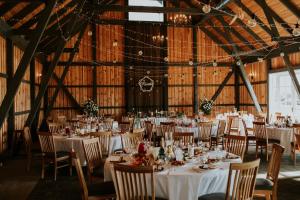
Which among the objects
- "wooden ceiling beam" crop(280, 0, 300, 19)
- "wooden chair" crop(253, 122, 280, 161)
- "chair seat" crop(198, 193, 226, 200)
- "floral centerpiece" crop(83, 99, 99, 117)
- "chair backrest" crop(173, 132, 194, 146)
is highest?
"wooden ceiling beam" crop(280, 0, 300, 19)

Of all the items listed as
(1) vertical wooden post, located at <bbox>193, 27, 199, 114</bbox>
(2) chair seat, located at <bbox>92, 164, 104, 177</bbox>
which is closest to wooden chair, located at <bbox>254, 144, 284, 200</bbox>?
(2) chair seat, located at <bbox>92, 164, 104, 177</bbox>

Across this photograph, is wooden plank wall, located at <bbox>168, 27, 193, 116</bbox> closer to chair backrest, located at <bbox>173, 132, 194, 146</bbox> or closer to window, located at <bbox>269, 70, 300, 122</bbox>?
window, located at <bbox>269, 70, 300, 122</bbox>

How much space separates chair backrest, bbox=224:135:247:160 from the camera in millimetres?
5276

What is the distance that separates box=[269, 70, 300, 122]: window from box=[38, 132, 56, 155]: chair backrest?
9699 mm

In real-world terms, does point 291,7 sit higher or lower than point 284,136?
higher

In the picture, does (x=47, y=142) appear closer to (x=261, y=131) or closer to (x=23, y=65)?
(x=23, y=65)

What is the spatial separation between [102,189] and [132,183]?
879 mm

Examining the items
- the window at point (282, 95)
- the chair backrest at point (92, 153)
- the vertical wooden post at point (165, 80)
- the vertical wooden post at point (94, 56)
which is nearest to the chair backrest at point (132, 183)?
the chair backrest at point (92, 153)

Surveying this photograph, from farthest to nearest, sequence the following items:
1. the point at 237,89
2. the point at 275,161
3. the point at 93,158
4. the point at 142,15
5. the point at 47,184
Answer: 1. the point at 237,89
2. the point at 142,15
3. the point at 47,184
4. the point at 93,158
5. the point at 275,161

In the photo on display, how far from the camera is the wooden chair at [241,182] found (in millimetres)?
3367

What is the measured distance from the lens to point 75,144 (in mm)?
7145

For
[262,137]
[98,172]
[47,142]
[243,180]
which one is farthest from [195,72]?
[243,180]

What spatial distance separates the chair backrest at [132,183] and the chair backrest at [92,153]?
1649 millimetres

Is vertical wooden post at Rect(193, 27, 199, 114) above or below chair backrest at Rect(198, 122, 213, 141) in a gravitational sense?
above
